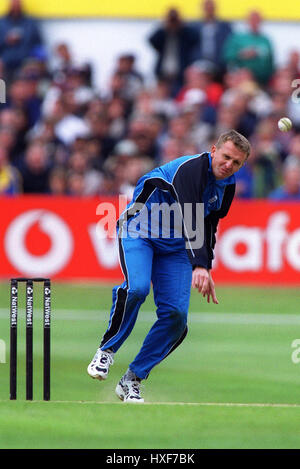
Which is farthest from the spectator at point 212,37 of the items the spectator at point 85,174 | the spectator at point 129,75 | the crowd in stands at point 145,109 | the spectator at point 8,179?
the spectator at point 8,179

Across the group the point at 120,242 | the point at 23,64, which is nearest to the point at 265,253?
the point at 23,64

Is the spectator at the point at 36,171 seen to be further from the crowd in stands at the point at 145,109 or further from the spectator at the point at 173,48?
the spectator at the point at 173,48

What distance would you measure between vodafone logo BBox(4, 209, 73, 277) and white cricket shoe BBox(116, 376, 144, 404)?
24.8 feet

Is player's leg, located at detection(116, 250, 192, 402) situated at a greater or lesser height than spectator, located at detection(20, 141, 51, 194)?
lesser

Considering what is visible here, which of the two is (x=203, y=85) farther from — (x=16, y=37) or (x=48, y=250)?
(x=48, y=250)

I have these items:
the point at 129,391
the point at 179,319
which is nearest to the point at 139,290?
the point at 179,319

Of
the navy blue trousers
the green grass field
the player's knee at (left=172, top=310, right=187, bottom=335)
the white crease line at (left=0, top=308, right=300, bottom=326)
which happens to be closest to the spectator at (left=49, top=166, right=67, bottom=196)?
the green grass field

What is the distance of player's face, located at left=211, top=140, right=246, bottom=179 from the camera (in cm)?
798

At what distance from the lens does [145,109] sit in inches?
703

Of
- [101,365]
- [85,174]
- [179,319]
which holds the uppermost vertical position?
[85,174]

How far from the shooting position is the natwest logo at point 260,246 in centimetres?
1591

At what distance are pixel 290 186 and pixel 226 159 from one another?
8.40m

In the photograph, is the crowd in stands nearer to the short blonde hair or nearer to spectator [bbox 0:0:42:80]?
spectator [bbox 0:0:42:80]
